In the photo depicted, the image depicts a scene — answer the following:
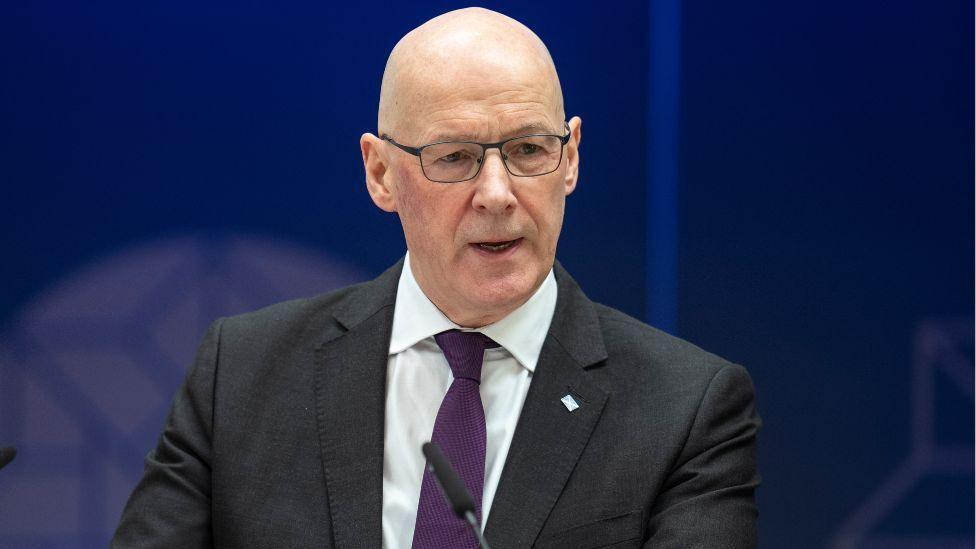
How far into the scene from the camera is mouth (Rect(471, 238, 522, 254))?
7.25 feet

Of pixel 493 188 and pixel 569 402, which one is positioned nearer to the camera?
pixel 493 188

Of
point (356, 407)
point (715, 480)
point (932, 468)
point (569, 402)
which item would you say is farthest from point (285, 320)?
point (932, 468)

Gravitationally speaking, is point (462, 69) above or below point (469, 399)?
above

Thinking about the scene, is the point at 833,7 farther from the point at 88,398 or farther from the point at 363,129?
the point at 88,398

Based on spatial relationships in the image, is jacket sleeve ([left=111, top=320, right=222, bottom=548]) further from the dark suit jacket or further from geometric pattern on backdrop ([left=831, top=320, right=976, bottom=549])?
geometric pattern on backdrop ([left=831, top=320, right=976, bottom=549])

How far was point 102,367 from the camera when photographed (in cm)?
297

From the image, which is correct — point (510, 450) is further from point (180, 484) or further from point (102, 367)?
point (102, 367)

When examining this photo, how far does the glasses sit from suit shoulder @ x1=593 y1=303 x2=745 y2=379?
0.39 meters

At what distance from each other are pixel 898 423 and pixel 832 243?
483mm

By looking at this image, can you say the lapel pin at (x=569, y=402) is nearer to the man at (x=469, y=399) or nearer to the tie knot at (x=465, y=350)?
the man at (x=469, y=399)

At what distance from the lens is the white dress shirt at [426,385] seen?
2.22 meters

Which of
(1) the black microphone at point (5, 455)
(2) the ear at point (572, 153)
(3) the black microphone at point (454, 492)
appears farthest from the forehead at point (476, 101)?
(1) the black microphone at point (5, 455)

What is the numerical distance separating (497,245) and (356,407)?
0.41 m

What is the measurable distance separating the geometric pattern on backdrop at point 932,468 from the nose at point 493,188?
4.53 ft
